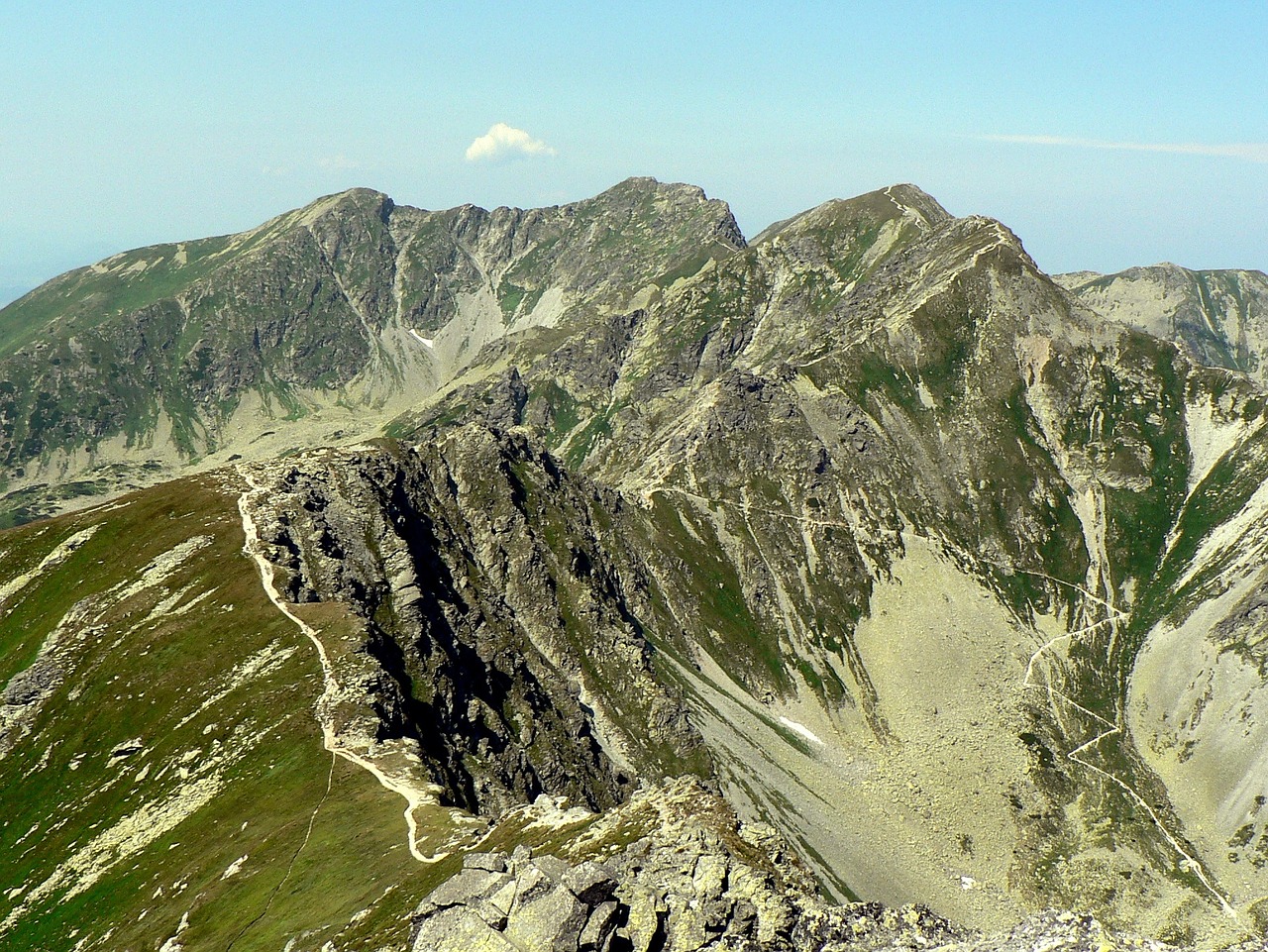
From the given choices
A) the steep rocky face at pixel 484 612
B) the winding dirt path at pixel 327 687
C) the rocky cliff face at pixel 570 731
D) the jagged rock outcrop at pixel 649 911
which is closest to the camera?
the jagged rock outcrop at pixel 649 911

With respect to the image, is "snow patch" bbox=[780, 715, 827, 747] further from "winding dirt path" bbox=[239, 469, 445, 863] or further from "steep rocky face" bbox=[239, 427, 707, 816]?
"winding dirt path" bbox=[239, 469, 445, 863]

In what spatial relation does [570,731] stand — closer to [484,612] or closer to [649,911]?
[484,612]

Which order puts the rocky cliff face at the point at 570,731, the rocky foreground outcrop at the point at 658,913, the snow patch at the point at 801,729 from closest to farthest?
the rocky foreground outcrop at the point at 658,913 → the rocky cliff face at the point at 570,731 → the snow patch at the point at 801,729

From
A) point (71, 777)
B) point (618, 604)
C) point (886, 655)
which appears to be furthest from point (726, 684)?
point (71, 777)

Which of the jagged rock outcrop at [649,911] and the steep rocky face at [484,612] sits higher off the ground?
the jagged rock outcrop at [649,911]

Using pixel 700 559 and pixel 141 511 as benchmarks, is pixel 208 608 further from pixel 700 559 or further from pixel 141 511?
pixel 700 559

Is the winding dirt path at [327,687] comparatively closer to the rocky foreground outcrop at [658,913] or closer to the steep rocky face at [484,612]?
the steep rocky face at [484,612]

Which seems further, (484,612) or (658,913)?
(484,612)

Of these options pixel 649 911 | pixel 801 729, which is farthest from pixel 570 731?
pixel 649 911

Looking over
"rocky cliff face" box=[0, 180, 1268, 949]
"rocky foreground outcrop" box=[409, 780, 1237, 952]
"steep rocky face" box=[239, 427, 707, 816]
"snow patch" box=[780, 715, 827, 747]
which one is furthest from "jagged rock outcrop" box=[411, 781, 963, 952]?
"snow patch" box=[780, 715, 827, 747]

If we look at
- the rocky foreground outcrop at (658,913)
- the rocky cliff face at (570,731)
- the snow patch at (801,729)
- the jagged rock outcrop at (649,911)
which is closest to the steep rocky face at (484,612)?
the rocky cliff face at (570,731)

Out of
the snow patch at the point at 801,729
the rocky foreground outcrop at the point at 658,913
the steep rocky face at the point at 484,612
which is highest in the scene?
the rocky foreground outcrop at the point at 658,913
